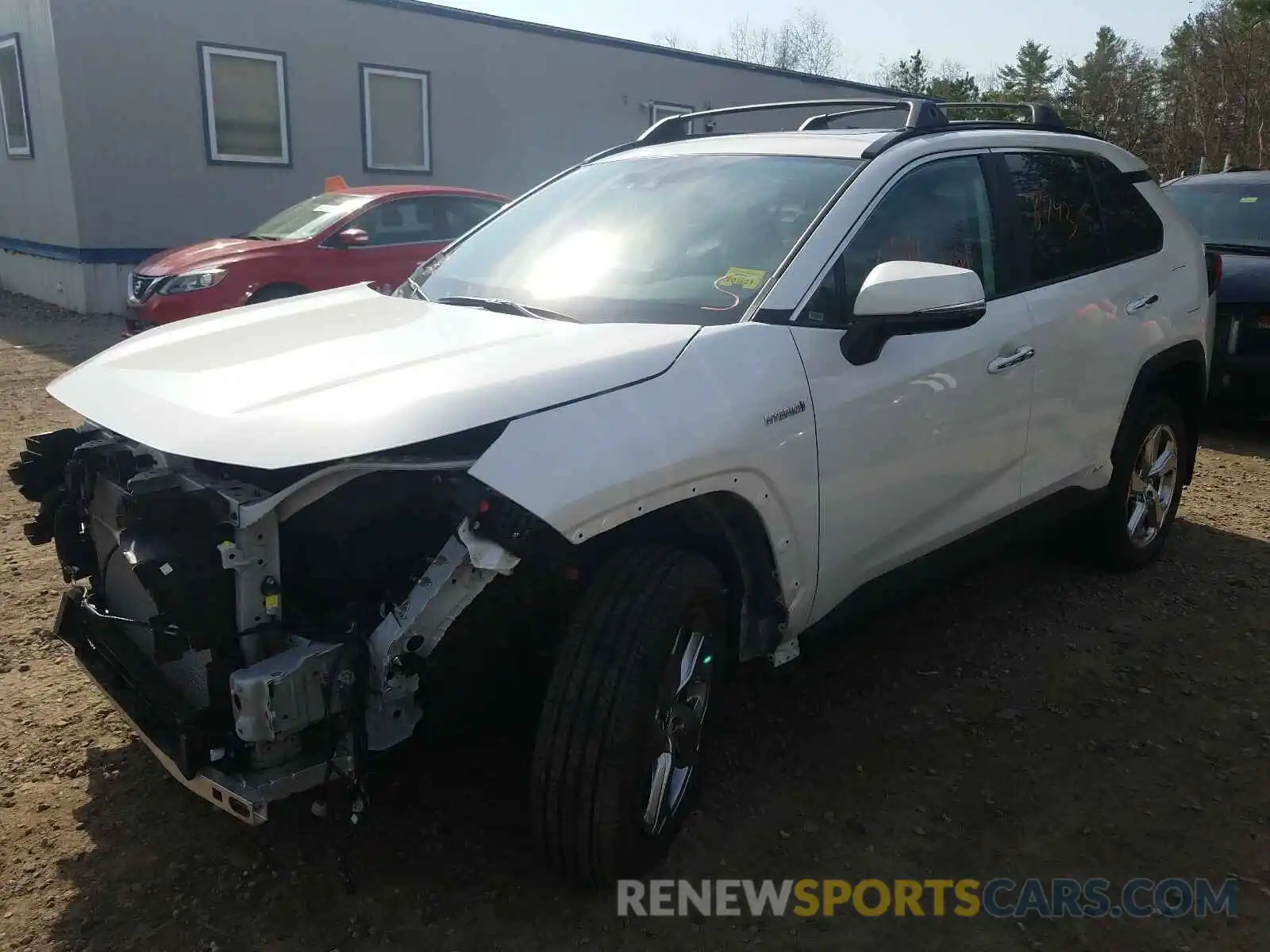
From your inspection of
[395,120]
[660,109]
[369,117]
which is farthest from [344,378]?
[660,109]

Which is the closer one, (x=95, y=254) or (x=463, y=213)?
(x=463, y=213)

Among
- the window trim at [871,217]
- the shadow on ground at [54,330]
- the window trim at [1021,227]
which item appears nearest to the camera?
the window trim at [871,217]

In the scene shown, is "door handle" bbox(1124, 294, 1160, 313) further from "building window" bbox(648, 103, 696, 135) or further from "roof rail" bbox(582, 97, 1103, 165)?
"building window" bbox(648, 103, 696, 135)

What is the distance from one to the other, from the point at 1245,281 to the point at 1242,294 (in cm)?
15

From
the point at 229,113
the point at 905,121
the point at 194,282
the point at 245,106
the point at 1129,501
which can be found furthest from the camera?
the point at 245,106

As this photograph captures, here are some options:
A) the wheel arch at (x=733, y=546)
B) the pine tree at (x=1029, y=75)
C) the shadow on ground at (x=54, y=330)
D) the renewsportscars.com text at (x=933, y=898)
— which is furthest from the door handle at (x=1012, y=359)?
the pine tree at (x=1029, y=75)

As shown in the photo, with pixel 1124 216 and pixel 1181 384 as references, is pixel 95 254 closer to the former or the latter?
pixel 1124 216

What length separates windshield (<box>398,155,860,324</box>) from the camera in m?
2.90

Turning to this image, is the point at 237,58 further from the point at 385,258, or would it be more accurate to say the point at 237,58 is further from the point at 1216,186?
the point at 1216,186

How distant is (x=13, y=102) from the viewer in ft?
42.6

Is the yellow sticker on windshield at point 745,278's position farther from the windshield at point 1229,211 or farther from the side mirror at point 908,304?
the windshield at point 1229,211

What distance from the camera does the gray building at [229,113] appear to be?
11.8m

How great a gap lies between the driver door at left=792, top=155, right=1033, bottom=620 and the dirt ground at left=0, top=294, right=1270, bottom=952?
39 cm

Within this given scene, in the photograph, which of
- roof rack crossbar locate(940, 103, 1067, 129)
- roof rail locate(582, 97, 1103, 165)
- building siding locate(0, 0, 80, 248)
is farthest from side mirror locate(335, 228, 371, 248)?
roof rack crossbar locate(940, 103, 1067, 129)
